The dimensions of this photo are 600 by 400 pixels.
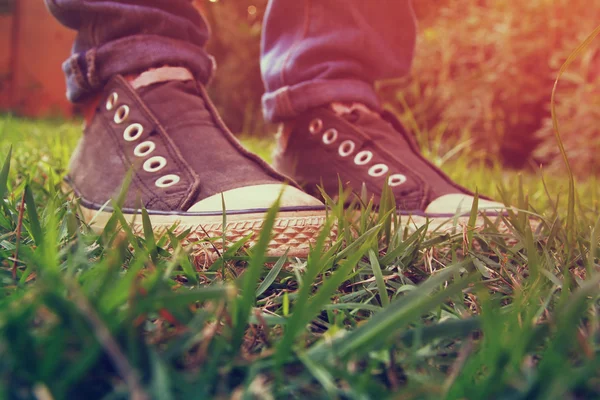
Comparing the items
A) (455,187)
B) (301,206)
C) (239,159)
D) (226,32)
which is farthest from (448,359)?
(226,32)

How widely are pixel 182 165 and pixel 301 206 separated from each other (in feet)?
0.69

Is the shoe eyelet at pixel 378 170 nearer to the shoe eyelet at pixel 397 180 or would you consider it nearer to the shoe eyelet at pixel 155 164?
the shoe eyelet at pixel 397 180

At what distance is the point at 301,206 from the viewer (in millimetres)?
721

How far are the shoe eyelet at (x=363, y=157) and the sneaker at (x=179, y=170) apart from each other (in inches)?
7.3

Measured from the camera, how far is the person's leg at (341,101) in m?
0.95

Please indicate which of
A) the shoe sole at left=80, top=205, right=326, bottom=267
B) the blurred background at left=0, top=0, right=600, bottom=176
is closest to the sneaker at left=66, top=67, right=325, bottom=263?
the shoe sole at left=80, top=205, right=326, bottom=267

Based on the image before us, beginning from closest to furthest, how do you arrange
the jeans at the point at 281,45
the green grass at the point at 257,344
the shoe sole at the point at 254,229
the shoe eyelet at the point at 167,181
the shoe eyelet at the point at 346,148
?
the green grass at the point at 257,344 < the shoe sole at the point at 254,229 < the shoe eyelet at the point at 167,181 < the jeans at the point at 281,45 < the shoe eyelet at the point at 346,148

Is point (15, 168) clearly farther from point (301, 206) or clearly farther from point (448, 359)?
point (448, 359)

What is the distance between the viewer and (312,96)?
40.5 inches

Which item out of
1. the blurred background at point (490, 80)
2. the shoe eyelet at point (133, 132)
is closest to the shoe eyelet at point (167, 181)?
the shoe eyelet at point (133, 132)

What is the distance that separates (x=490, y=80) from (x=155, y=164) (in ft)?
10.0

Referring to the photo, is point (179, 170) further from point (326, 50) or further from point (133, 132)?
point (326, 50)

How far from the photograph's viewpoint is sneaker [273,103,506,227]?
0.91m

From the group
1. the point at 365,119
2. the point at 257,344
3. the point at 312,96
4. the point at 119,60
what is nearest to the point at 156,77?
the point at 119,60
